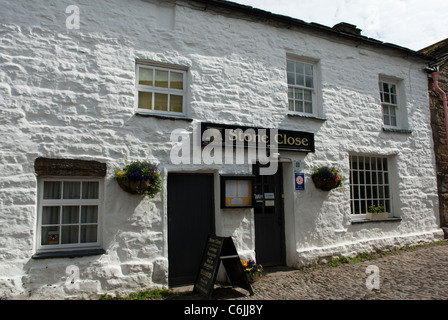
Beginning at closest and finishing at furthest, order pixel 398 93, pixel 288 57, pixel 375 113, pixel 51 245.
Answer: pixel 51 245, pixel 288 57, pixel 375 113, pixel 398 93

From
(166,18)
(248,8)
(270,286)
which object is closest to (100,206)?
(270,286)

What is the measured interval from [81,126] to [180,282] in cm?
322

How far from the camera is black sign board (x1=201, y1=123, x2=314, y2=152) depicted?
21.3ft

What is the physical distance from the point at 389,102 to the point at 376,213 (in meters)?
3.08

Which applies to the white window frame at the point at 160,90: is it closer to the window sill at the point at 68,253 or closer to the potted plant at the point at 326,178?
the window sill at the point at 68,253

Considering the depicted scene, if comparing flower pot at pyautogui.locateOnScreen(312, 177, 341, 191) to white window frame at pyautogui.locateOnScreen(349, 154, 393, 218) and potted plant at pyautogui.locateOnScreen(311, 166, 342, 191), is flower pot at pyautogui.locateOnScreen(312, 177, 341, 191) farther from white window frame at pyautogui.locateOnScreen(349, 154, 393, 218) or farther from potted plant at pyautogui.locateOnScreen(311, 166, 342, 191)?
white window frame at pyautogui.locateOnScreen(349, 154, 393, 218)

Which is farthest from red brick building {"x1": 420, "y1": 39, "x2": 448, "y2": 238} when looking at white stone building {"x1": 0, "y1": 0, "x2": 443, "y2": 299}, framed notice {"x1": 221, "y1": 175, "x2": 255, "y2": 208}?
framed notice {"x1": 221, "y1": 175, "x2": 255, "y2": 208}

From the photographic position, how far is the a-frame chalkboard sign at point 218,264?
5.43 meters

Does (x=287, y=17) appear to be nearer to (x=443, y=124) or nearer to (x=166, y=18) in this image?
(x=166, y=18)

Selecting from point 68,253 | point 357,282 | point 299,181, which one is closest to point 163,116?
point 68,253

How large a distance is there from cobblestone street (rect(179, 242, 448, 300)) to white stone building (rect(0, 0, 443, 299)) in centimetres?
53

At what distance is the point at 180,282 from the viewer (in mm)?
6258

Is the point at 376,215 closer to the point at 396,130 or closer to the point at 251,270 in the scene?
the point at 396,130

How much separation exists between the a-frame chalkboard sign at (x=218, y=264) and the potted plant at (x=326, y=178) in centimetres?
268
